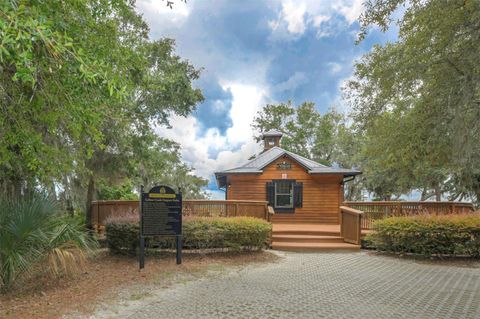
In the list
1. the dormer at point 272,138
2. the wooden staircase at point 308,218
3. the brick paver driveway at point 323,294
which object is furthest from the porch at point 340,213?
the dormer at point 272,138

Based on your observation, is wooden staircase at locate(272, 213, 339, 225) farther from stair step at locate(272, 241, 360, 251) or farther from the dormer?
the dormer

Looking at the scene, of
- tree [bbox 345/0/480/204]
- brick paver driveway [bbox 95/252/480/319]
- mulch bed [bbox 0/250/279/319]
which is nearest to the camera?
brick paver driveway [bbox 95/252/480/319]

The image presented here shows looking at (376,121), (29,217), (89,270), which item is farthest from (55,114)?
(376,121)

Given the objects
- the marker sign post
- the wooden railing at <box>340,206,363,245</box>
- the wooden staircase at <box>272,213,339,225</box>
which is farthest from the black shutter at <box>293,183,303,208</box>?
the marker sign post

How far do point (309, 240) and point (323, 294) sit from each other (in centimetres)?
539

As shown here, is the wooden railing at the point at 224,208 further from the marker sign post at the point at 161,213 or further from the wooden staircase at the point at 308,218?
the wooden staircase at the point at 308,218

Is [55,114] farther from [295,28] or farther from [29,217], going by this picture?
[295,28]

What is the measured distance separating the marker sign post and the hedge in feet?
3.10

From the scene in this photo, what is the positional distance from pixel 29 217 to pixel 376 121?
9.00 m

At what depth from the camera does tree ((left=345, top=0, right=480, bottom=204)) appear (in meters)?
6.43

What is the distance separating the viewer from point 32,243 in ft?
20.0

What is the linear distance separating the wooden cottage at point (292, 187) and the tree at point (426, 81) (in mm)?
5528

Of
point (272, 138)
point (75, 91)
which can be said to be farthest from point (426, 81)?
point (272, 138)

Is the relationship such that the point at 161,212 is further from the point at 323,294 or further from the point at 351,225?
the point at 351,225
